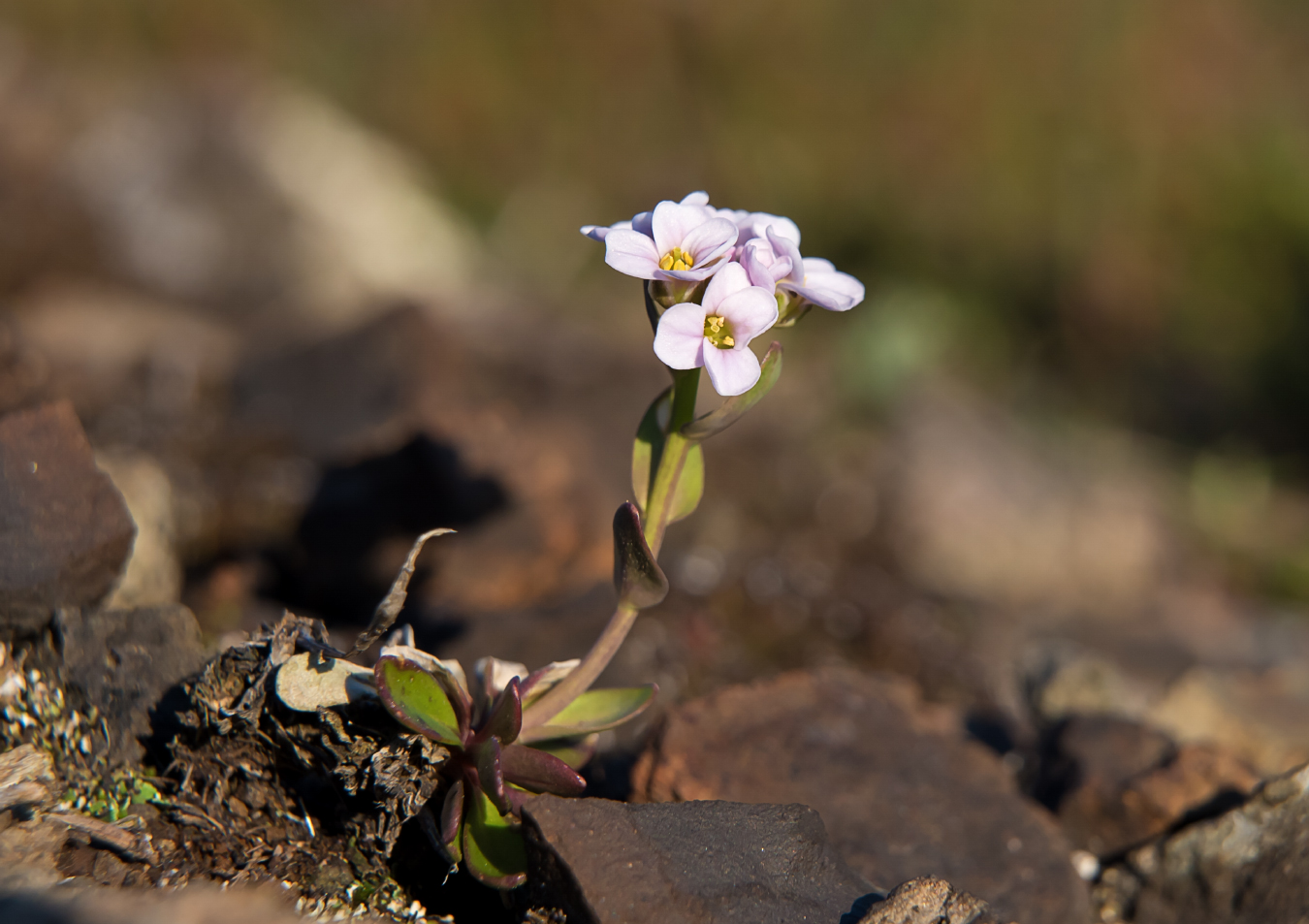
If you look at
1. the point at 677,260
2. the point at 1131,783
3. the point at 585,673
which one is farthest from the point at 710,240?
the point at 1131,783

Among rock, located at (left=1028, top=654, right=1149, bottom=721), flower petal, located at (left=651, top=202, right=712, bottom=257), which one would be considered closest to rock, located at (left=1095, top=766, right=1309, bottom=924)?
rock, located at (left=1028, top=654, right=1149, bottom=721)

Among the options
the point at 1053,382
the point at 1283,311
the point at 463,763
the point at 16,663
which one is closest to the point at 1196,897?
the point at 463,763

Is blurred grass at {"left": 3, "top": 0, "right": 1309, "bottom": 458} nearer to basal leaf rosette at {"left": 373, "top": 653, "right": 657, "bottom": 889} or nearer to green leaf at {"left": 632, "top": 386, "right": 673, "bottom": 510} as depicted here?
green leaf at {"left": 632, "top": 386, "right": 673, "bottom": 510}

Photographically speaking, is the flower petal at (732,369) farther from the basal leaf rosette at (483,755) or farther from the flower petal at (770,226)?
the basal leaf rosette at (483,755)

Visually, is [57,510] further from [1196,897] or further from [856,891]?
[1196,897]

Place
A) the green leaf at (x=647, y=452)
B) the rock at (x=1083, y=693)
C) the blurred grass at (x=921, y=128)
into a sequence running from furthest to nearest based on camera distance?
the blurred grass at (x=921, y=128) → the rock at (x=1083, y=693) → the green leaf at (x=647, y=452)

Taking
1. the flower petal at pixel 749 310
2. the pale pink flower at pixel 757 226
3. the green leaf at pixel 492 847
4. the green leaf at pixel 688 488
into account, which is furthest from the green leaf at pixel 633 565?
the pale pink flower at pixel 757 226
